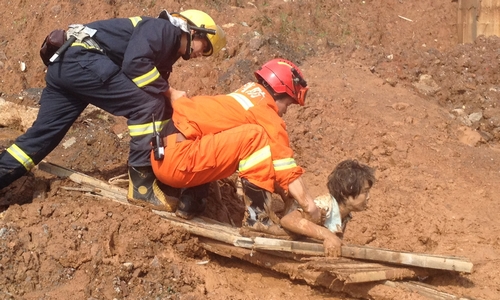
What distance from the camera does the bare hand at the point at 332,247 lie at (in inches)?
170

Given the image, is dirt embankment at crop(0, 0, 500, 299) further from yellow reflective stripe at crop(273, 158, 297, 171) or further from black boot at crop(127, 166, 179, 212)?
yellow reflective stripe at crop(273, 158, 297, 171)

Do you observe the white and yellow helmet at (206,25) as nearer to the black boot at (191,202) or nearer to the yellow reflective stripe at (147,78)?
the yellow reflective stripe at (147,78)

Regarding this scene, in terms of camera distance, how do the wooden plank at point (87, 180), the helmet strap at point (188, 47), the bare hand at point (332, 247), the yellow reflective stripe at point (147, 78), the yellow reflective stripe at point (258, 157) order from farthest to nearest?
the wooden plank at point (87, 180)
the helmet strap at point (188, 47)
the yellow reflective stripe at point (147, 78)
the yellow reflective stripe at point (258, 157)
the bare hand at point (332, 247)

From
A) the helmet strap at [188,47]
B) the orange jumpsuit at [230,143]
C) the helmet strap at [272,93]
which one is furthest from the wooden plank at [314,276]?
the helmet strap at [188,47]

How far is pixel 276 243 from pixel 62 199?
5.97 ft

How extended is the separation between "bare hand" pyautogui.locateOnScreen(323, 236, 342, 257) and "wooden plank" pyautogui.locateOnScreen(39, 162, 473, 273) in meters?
0.04

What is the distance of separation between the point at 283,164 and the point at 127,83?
1.33m

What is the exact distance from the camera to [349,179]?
443 cm

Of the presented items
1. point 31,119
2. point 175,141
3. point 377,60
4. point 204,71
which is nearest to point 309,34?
point 377,60

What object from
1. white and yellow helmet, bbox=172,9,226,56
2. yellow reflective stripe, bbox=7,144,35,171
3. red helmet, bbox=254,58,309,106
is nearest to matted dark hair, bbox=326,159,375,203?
red helmet, bbox=254,58,309,106

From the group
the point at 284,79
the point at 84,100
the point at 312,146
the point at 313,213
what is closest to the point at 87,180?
the point at 84,100

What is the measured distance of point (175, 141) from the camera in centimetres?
464

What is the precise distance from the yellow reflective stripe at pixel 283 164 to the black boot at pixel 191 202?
89 cm

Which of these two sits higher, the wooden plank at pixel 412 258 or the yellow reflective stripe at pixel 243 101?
the yellow reflective stripe at pixel 243 101
